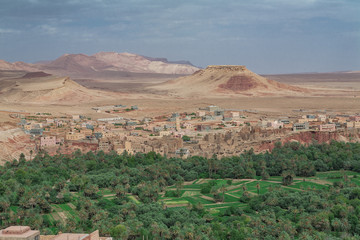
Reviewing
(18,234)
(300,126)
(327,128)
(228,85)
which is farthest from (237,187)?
(228,85)

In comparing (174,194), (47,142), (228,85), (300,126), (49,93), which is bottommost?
(174,194)

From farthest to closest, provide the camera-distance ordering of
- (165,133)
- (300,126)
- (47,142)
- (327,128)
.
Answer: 1. (300,126)
2. (327,128)
3. (165,133)
4. (47,142)

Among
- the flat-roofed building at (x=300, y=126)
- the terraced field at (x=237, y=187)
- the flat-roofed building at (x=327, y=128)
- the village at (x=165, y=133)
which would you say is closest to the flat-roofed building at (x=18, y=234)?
the terraced field at (x=237, y=187)

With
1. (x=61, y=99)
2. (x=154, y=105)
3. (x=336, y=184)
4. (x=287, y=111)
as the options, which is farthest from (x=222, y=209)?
(x=61, y=99)

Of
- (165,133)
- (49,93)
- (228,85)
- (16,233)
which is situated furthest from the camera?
(228,85)

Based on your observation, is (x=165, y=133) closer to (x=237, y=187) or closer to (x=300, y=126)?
(x=300, y=126)

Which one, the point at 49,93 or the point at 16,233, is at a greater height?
the point at 49,93
